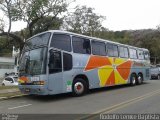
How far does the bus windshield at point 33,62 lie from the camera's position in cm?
1331

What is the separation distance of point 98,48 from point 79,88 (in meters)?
3.33

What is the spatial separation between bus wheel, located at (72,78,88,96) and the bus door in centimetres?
127

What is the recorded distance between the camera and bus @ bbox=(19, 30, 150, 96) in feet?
43.8

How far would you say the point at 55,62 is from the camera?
13625 millimetres

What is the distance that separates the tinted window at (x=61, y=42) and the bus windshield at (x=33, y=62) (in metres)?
0.73

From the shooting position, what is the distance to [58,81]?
1365cm

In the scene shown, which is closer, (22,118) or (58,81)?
(22,118)

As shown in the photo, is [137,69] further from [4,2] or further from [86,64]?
[4,2]

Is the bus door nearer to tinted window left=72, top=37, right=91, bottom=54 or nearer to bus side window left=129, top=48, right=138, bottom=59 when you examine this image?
tinted window left=72, top=37, right=91, bottom=54

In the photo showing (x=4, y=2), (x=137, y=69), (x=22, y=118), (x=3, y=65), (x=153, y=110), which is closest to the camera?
(x=22, y=118)

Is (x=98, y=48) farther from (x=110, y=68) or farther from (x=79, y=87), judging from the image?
(x=79, y=87)

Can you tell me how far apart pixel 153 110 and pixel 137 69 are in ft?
39.8

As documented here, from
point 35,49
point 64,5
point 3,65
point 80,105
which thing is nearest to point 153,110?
point 80,105

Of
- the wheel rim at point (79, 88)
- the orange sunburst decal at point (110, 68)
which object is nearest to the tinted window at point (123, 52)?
the orange sunburst decal at point (110, 68)
